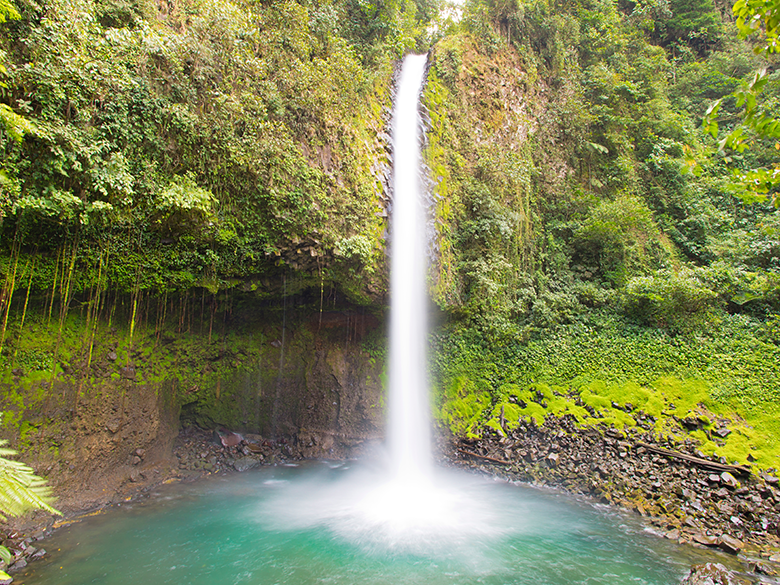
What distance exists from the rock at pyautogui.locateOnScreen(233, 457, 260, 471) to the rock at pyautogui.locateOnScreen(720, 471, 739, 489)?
32.8ft

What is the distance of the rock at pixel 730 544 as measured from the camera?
584 cm

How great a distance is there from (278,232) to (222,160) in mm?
1733

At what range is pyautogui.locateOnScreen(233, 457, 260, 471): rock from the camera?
9.83m

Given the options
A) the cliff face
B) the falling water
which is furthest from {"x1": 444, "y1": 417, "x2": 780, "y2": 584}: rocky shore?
the cliff face

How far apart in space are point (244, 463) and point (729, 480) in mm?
10266

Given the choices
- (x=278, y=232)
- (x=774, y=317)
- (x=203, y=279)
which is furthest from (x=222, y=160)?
(x=774, y=317)

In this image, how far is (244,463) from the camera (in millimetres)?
10000

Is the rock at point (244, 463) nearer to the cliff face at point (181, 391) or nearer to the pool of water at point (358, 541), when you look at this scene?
the cliff face at point (181, 391)

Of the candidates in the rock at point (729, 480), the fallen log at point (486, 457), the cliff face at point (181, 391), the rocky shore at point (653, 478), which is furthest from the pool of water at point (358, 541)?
the rock at point (729, 480)

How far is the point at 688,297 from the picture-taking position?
1041cm

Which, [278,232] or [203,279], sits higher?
[278,232]

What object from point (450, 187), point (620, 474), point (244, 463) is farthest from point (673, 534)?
point (450, 187)

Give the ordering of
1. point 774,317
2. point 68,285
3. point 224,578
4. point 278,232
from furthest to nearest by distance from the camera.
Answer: point 774,317 < point 278,232 < point 68,285 < point 224,578

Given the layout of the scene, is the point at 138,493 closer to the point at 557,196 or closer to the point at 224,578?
the point at 224,578
